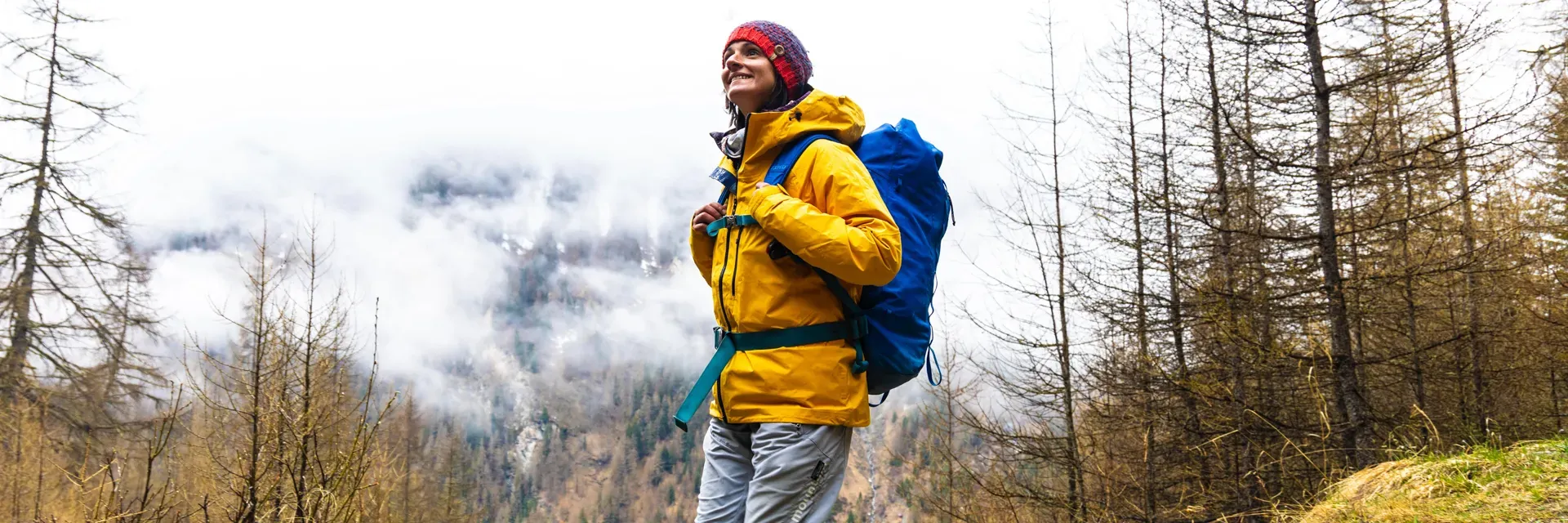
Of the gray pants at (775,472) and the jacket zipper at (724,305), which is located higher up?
the jacket zipper at (724,305)

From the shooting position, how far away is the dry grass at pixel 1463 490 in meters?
2.97

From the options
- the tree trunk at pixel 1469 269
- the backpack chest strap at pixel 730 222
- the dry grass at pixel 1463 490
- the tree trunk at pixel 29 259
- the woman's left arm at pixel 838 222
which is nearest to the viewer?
the woman's left arm at pixel 838 222

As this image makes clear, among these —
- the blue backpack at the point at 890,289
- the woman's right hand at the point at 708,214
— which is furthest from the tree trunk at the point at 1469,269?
the woman's right hand at the point at 708,214

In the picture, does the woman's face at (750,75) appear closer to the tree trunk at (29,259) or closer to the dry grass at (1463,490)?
the dry grass at (1463,490)

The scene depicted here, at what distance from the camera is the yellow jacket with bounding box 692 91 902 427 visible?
5.57 feet

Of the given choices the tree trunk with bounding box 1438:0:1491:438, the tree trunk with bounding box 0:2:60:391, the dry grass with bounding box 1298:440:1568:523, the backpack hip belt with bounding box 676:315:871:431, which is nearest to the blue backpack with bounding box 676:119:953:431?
the backpack hip belt with bounding box 676:315:871:431

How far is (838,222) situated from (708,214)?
401 mm

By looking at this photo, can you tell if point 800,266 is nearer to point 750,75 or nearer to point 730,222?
point 730,222

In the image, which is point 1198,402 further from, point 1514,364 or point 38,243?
point 38,243

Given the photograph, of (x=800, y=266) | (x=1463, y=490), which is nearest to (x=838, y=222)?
(x=800, y=266)

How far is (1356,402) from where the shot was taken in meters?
6.81

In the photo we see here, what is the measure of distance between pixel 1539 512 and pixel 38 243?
73.1 feet

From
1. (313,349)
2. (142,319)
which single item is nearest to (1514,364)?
(313,349)

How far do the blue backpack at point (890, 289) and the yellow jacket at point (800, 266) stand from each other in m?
0.02
